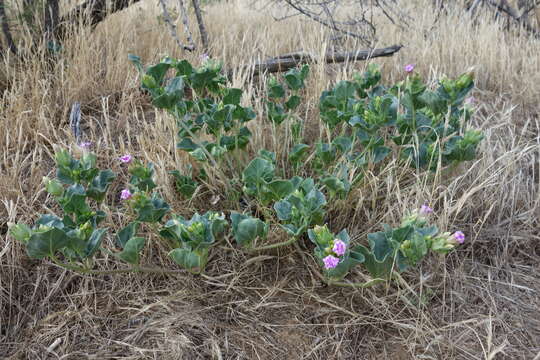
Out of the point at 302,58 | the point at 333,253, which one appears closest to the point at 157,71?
the point at 333,253

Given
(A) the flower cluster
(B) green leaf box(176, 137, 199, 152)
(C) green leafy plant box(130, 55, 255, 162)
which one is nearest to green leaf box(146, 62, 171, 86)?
(C) green leafy plant box(130, 55, 255, 162)

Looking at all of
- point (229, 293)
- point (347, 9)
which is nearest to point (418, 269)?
point (229, 293)

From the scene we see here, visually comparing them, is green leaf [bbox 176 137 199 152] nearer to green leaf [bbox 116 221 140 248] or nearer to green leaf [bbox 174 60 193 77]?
green leaf [bbox 174 60 193 77]

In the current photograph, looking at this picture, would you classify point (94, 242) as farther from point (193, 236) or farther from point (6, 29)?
point (6, 29)

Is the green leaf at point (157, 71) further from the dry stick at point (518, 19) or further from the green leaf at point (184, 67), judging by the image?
the dry stick at point (518, 19)

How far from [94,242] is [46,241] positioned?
14cm

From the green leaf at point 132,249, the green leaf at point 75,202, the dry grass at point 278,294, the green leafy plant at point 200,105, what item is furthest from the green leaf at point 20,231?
the green leafy plant at point 200,105

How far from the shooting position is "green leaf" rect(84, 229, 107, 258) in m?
1.39

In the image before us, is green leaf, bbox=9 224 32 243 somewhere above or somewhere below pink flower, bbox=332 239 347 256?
above

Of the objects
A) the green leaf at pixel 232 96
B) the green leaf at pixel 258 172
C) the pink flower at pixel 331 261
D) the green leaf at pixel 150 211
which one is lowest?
the pink flower at pixel 331 261

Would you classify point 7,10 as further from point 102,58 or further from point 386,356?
point 386,356

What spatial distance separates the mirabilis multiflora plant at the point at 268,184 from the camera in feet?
4.59

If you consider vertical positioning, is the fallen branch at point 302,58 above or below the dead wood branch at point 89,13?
below

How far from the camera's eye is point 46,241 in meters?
1.29
